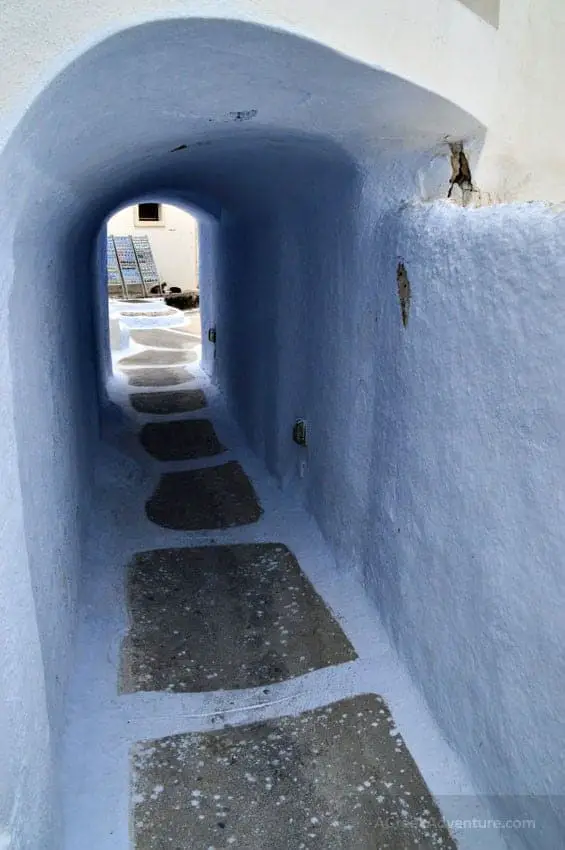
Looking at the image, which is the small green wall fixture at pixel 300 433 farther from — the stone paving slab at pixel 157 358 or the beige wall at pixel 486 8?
the stone paving slab at pixel 157 358

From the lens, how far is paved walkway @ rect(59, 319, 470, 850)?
282cm

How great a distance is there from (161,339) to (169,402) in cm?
474

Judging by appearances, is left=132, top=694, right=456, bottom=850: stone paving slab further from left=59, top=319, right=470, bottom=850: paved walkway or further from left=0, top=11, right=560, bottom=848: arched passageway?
left=0, top=11, right=560, bottom=848: arched passageway

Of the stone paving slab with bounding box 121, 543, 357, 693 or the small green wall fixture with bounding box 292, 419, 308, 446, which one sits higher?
the small green wall fixture with bounding box 292, 419, 308, 446

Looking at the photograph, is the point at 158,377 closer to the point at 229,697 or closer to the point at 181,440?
the point at 181,440

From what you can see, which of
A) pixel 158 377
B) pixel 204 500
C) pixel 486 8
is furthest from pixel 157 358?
pixel 486 8

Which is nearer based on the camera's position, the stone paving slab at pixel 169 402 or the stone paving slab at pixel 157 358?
the stone paving slab at pixel 169 402

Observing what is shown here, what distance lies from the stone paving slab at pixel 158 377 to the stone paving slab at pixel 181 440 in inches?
79.1

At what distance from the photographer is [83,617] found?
13.4ft

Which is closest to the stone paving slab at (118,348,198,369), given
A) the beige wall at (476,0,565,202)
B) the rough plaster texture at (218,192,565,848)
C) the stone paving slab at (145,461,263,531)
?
the stone paving slab at (145,461,263,531)

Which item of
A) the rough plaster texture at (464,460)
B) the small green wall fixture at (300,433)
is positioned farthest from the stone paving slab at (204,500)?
the rough plaster texture at (464,460)

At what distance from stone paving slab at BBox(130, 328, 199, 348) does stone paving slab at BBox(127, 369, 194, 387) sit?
2109mm

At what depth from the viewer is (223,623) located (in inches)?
163

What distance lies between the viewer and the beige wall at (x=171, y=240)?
21156 mm
